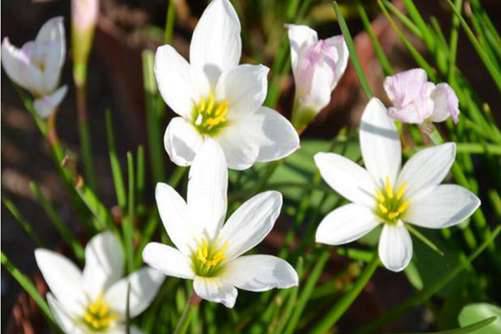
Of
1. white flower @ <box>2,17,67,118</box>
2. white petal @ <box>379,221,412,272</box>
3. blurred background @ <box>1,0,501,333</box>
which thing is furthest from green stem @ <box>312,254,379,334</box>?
blurred background @ <box>1,0,501,333</box>

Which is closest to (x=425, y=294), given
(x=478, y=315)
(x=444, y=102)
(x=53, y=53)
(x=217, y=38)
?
(x=478, y=315)

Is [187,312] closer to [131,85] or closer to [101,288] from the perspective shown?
[101,288]

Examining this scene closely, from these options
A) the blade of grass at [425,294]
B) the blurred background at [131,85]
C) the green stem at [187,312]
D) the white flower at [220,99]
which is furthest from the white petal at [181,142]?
the blurred background at [131,85]

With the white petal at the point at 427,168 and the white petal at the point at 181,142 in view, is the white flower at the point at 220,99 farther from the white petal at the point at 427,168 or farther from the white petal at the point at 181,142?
the white petal at the point at 427,168

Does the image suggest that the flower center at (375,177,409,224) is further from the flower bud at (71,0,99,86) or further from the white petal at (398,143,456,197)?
the flower bud at (71,0,99,86)

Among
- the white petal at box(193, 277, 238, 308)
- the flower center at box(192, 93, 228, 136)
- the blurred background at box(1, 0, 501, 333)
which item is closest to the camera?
the white petal at box(193, 277, 238, 308)

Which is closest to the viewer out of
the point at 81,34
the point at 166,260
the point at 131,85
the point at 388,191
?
the point at 166,260
